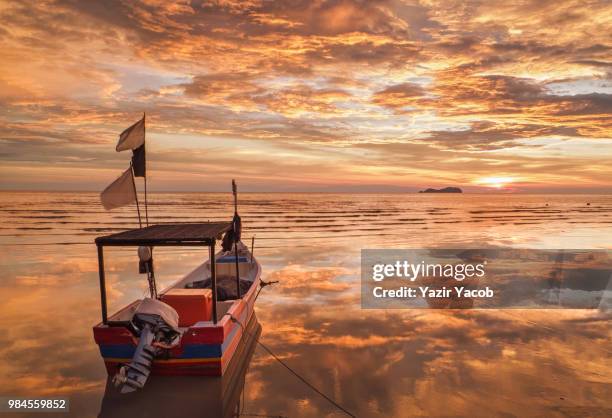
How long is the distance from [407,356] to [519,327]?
4235 mm

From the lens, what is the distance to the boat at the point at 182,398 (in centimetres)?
828

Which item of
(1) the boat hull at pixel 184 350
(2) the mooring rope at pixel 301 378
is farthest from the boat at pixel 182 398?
(2) the mooring rope at pixel 301 378

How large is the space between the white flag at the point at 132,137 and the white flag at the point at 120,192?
91 cm

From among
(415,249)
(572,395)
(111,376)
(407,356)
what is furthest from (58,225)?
(572,395)

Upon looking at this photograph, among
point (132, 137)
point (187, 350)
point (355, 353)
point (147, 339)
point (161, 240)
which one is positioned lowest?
point (355, 353)

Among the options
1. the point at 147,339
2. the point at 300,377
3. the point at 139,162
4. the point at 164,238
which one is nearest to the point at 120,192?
the point at 164,238

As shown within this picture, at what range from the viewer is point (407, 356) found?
10570mm

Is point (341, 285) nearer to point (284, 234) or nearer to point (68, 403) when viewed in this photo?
point (68, 403)

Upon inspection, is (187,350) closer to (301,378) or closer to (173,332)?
(173,332)

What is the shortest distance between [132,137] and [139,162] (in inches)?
34.1

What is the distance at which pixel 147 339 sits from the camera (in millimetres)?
8828

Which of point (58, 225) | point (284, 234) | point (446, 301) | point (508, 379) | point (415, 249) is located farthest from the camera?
point (58, 225)

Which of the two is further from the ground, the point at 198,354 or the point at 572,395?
the point at 198,354

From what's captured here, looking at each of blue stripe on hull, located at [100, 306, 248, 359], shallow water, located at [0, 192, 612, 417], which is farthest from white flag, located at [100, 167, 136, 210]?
shallow water, located at [0, 192, 612, 417]
